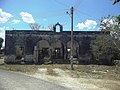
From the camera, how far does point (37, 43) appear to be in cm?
4625

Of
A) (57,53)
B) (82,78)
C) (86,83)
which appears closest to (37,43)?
(57,53)

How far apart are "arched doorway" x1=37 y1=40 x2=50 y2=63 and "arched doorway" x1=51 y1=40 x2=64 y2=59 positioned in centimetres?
116

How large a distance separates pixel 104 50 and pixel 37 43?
12398mm

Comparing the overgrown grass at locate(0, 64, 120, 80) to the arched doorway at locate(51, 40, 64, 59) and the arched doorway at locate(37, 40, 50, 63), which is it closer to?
the arched doorway at locate(51, 40, 64, 59)

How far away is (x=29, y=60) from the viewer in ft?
148

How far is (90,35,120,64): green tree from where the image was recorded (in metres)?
38.6

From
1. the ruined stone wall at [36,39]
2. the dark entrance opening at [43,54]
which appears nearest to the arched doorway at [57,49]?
the ruined stone wall at [36,39]

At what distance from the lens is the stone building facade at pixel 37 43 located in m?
45.2

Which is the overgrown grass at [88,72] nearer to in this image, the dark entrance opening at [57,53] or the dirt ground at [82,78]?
the dirt ground at [82,78]

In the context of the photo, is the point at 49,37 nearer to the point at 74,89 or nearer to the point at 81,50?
the point at 81,50

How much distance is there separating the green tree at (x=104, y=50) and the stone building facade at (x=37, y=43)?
6.55 feet

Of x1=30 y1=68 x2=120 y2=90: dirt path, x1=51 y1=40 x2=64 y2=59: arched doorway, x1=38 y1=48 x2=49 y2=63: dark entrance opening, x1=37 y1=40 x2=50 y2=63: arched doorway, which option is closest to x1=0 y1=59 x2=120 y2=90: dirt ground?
x1=30 y1=68 x2=120 y2=90: dirt path

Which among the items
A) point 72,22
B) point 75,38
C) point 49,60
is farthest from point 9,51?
point 72,22

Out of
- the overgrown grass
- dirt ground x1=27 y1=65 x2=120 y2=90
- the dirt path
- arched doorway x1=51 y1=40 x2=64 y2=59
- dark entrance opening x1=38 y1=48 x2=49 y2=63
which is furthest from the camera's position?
dark entrance opening x1=38 y1=48 x2=49 y2=63
